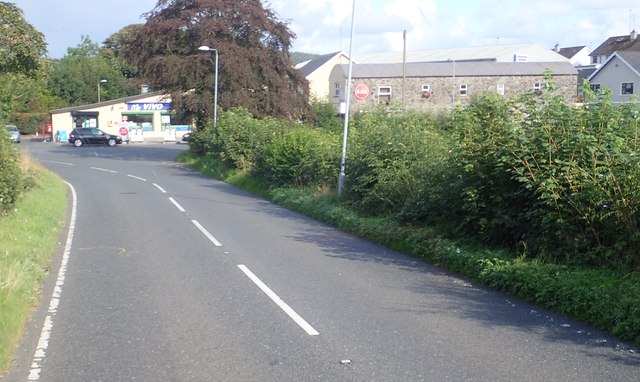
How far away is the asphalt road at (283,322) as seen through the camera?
6.87 meters

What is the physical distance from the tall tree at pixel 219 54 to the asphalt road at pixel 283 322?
3029 centimetres

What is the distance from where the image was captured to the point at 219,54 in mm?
45219

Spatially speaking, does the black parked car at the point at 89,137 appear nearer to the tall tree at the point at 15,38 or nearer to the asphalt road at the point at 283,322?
the tall tree at the point at 15,38

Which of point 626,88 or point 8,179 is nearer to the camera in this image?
point 8,179

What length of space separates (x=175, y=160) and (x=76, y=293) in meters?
40.3

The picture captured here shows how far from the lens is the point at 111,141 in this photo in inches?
2717

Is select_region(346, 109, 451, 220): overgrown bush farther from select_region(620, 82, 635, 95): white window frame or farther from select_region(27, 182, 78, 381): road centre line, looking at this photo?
select_region(620, 82, 635, 95): white window frame

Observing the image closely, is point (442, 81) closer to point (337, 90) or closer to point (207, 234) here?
point (337, 90)

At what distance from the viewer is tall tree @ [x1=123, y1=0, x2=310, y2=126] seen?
45.3 m

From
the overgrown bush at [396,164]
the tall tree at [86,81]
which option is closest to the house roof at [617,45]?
the tall tree at [86,81]

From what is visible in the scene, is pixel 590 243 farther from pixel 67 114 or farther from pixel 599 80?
pixel 67 114

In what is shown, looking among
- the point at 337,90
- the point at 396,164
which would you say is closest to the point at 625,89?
the point at 337,90

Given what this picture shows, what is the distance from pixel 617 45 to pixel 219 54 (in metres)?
63.0

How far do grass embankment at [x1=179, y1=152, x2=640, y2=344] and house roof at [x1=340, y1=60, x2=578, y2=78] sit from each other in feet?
172
